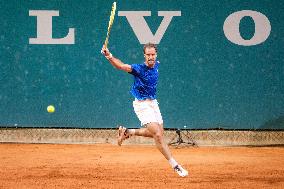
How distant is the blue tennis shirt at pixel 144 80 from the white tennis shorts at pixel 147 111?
65mm

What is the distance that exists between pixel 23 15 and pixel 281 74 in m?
5.42

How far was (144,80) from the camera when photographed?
5.75 metres

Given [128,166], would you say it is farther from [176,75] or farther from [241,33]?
[241,33]

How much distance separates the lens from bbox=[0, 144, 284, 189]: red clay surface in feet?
17.6

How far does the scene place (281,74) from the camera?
9531 mm

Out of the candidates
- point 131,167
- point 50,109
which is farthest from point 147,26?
point 131,167

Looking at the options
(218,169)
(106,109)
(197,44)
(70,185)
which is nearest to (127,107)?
(106,109)

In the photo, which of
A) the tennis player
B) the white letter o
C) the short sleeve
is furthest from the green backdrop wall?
the short sleeve

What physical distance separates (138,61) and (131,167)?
3.42 metres

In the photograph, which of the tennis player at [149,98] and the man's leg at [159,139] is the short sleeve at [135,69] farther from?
the man's leg at [159,139]

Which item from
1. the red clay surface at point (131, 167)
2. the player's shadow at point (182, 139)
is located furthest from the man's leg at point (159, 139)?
the player's shadow at point (182, 139)

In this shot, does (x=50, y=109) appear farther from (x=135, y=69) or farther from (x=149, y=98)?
(x=135, y=69)

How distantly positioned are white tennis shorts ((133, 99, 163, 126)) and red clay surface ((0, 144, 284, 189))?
2.35 ft

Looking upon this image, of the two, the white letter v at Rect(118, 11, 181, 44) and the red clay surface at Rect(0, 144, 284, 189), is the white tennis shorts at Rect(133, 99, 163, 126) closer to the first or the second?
the red clay surface at Rect(0, 144, 284, 189)
